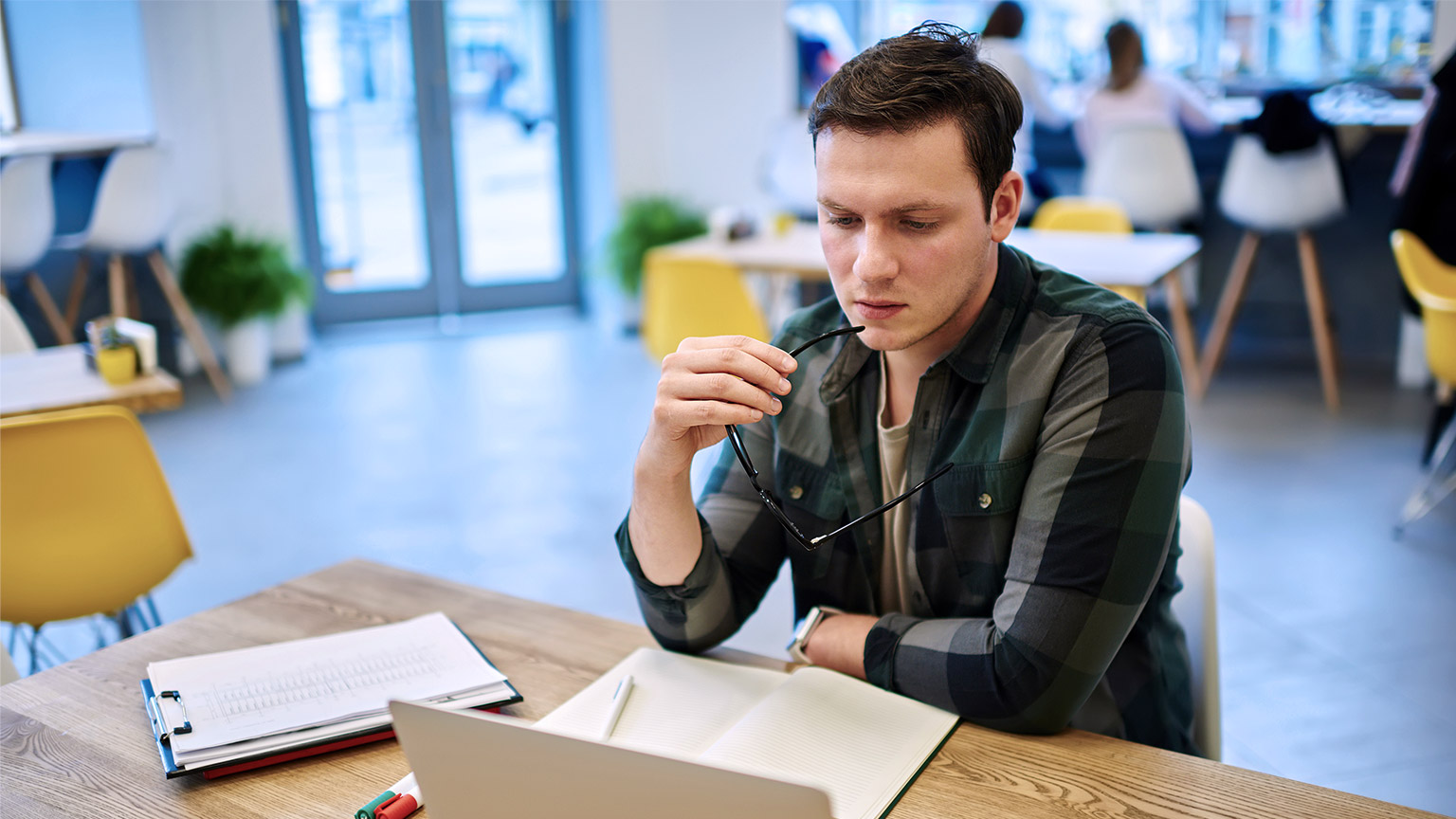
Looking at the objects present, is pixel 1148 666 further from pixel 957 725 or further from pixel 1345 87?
pixel 1345 87

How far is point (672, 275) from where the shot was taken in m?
3.44

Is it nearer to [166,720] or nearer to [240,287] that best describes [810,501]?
[166,720]

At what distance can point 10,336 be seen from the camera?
9.86 ft

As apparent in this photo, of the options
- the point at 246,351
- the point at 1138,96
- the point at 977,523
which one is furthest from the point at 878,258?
the point at 246,351

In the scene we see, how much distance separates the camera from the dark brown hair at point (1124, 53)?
5020mm

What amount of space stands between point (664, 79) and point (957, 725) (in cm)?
550

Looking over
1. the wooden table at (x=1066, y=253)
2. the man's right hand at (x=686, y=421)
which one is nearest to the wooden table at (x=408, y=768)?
the man's right hand at (x=686, y=421)

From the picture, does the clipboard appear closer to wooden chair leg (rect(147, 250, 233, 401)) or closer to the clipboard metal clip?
the clipboard metal clip

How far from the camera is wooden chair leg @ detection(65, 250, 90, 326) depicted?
5.02 m

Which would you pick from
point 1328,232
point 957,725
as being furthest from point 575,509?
point 1328,232

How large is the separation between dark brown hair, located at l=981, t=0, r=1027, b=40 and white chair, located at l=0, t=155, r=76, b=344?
412cm

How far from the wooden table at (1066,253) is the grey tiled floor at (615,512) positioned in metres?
0.81

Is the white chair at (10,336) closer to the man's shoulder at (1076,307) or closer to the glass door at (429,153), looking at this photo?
the man's shoulder at (1076,307)

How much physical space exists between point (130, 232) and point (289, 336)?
107cm
